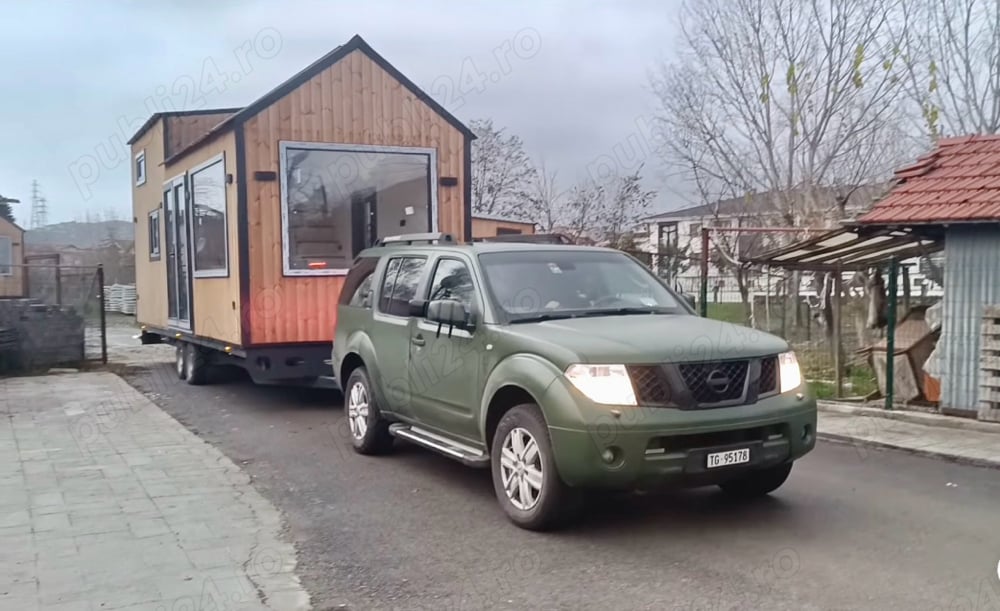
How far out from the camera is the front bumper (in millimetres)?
5297

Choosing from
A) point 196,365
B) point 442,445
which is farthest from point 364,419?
point 196,365

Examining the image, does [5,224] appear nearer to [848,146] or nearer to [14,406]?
[14,406]

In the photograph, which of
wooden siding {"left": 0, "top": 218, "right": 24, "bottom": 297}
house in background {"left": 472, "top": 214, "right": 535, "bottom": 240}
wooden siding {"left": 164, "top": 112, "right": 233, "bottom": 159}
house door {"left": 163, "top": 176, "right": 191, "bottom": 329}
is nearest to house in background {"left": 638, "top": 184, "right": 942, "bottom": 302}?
house in background {"left": 472, "top": 214, "right": 535, "bottom": 240}

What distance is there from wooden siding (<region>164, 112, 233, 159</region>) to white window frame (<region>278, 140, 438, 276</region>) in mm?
4335

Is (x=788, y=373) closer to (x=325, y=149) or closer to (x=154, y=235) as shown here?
(x=325, y=149)

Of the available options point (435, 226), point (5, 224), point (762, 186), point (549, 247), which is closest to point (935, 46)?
point (762, 186)

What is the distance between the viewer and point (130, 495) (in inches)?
271

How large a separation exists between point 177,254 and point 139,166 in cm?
397

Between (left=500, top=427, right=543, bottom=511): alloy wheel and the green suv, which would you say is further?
(left=500, top=427, right=543, bottom=511): alloy wheel

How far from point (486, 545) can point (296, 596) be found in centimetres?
126

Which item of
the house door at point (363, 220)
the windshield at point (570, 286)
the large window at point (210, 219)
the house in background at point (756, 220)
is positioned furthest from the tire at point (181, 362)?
the windshield at point (570, 286)

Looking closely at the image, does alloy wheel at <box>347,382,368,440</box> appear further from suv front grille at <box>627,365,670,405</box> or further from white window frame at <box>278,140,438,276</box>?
suv front grille at <box>627,365,670,405</box>

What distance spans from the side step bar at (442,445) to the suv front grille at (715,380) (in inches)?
62.7

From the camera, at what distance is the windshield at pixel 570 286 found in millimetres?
6559
